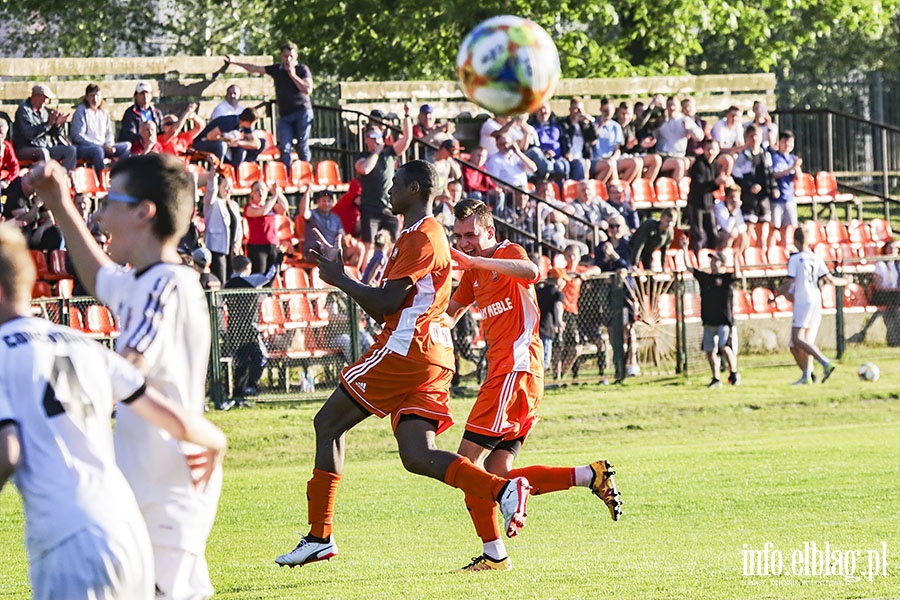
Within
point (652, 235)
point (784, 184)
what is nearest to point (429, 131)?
point (652, 235)

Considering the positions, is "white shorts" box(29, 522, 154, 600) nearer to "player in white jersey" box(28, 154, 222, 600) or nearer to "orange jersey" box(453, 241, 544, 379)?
"player in white jersey" box(28, 154, 222, 600)

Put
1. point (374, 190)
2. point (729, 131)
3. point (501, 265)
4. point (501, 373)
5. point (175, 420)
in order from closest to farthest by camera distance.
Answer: point (175, 420)
point (501, 265)
point (501, 373)
point (374, 190)
point (729, 131)

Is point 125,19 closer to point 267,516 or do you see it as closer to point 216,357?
point 216,357

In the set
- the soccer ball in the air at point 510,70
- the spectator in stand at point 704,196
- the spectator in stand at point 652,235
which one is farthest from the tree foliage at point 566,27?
the soccer ball in the air at point 510,70

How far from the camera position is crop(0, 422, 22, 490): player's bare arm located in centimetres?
393

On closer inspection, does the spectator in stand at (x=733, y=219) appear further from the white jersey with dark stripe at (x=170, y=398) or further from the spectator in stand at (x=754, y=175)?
the white jersey with dark stripe at (x=170, y=398)

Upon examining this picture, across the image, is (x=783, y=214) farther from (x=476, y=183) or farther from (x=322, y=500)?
(x=322, y=500)

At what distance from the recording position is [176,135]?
66.7 ft

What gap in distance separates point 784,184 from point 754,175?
0.64 meters

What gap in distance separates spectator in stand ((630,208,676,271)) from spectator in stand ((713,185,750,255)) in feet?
5.65

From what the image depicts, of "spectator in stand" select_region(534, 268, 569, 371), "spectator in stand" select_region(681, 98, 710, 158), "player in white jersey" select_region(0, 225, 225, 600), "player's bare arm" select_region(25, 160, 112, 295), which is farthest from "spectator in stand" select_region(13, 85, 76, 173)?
"player in white jersey" select_region(0, 225, 225, 600)

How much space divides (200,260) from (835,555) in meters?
10.8

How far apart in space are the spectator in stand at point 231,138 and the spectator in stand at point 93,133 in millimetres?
1271

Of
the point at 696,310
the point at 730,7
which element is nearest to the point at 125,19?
the point at 730,7
